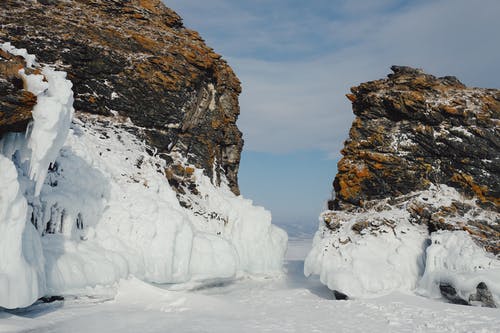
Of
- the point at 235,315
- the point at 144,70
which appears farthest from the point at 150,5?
the point at 235,315

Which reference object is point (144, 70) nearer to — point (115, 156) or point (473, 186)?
point (115, 156)

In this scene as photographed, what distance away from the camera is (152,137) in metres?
24.3

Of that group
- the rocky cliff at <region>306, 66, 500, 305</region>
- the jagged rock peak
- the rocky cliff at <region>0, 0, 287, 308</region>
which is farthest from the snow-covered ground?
the jagged rock peak

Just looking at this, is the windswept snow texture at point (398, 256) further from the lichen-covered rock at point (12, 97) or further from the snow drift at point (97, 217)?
the lichen-covered rock at point (12, 97)

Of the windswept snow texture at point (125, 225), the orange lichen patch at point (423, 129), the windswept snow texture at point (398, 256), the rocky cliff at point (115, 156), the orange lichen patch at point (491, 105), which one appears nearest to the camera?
the rocky cliff at point (115, 156)

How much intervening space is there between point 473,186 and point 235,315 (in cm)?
1458

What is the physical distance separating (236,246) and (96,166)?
8.76m

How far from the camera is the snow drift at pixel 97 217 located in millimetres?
11305

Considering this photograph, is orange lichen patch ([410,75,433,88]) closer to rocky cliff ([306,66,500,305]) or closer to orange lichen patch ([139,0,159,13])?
rocky cliff ([306,66,500,305])

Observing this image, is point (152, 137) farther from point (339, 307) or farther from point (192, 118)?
point (339, 307)

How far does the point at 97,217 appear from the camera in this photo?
659 inches

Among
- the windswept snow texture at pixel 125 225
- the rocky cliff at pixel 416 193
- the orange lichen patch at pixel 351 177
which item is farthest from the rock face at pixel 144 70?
the rocky cliff at pixel 416 193

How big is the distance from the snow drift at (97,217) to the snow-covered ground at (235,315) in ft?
2.57

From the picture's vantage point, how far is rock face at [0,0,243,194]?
75.3 feet
